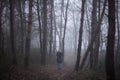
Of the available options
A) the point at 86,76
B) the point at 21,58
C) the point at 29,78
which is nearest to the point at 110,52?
the point at 86,76

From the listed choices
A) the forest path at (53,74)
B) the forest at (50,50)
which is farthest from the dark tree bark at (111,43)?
the forest path at (53,74)

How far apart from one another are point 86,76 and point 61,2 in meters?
22.0

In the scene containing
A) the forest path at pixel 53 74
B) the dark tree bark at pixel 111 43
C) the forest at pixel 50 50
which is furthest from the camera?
the forest path at pixel 53 74

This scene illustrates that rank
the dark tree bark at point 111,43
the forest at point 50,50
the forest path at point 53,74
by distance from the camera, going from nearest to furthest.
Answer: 1. the dark tree bark at point 111,43
2. the forest at point 50,50
3. the forest path at point 53,74

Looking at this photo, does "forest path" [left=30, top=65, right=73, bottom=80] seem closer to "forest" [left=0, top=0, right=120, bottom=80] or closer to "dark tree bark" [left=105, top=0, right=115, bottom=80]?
"forest" [left=0, top=0, right=120, bottom=80]

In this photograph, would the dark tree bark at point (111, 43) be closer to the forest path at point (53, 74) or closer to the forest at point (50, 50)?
the forest at point (50, 50)

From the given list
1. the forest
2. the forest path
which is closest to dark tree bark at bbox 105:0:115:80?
the forest

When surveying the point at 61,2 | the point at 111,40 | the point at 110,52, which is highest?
the point at 61,2

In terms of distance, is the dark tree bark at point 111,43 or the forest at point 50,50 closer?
the dark tree bark at point 111,43

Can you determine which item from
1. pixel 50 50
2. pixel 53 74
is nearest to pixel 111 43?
pixel 53 74

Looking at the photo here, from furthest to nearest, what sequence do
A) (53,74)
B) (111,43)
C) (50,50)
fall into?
(50,50)
(53,74)
(111,43)

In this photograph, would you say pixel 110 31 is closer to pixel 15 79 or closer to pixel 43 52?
pixel 15 79

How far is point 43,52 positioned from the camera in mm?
22266

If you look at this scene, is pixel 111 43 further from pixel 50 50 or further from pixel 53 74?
pixel 50 50
